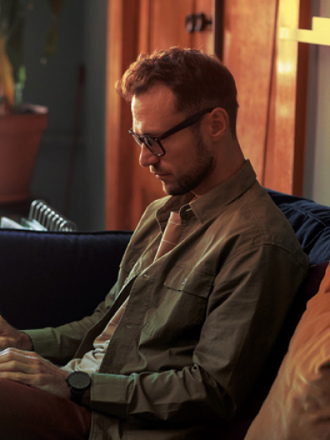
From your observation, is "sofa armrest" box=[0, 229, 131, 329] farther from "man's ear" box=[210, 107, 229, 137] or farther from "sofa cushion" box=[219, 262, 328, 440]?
"sofa cushion" box=[219, 262, 328, 440]

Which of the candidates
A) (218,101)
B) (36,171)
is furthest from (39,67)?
(218,101)

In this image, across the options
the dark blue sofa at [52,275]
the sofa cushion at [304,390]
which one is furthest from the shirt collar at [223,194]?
the dark blue sofa at [52,275]

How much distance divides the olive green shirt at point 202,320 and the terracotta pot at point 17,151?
249 cm

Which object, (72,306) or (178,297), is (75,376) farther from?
(72,306)

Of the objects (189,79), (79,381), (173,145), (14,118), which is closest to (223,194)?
(173,145)

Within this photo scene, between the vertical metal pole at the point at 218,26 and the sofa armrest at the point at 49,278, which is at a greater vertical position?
the vertical metal pole at the point at 218,26

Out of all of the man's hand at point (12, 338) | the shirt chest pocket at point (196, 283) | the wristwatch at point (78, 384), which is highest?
the shirt chest pocket at point (196, 283)

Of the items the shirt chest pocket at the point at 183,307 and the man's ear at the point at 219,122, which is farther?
the man's ear at the point at 219,122

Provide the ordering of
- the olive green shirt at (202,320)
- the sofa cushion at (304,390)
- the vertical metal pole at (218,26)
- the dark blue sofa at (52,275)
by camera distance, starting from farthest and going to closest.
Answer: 1. the vertical metal pole at (218,26)
2. the dark blue sofa at (52,275)
3. the olive green shirt at (202,320)
4. the sofa cushion at (304,390)

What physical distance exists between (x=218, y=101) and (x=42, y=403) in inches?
27.3

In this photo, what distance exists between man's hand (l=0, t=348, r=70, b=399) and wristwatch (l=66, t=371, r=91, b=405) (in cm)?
1

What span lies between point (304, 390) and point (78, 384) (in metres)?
0.53

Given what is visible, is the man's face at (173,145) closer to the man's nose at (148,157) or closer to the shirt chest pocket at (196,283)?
the man's nose at (148,157)

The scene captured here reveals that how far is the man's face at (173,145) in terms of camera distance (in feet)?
4.95
